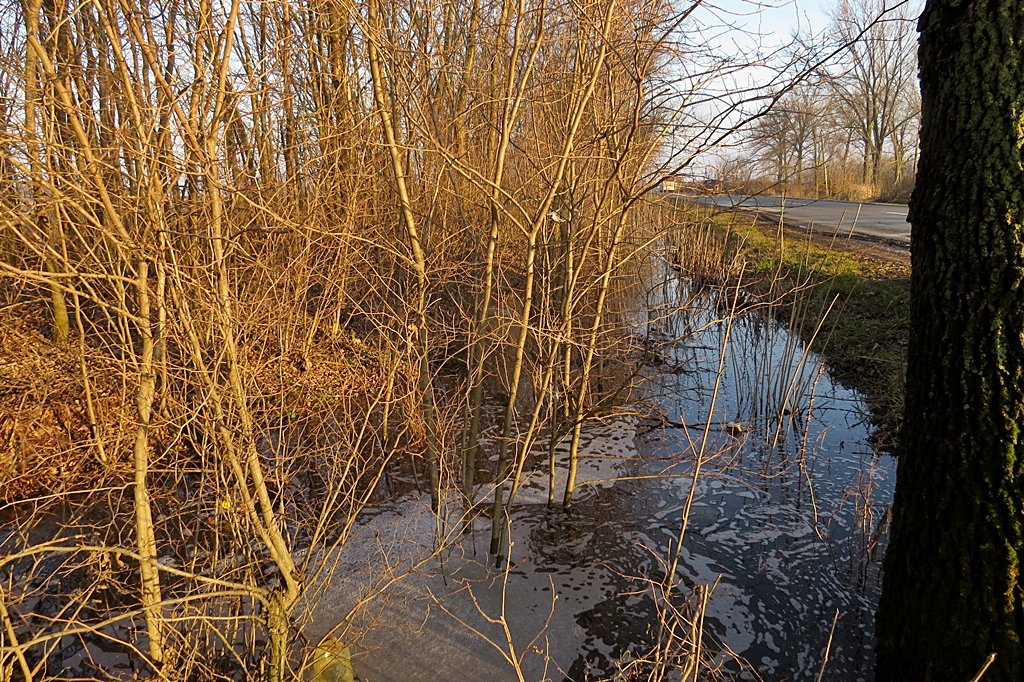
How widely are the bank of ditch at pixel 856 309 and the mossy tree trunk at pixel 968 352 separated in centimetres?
201

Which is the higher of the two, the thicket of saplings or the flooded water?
the thicket of saplings

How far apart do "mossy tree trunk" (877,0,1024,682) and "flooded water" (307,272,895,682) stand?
0.45 m

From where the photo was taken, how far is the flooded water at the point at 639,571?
2816 millimetres

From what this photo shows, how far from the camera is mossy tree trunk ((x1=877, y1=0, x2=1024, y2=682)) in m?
2.03

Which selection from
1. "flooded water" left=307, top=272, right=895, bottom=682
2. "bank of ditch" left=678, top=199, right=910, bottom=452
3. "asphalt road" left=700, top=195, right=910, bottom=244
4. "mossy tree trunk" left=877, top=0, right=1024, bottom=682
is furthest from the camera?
"asphalt road" left=700, top=195, right=910, bottom=244

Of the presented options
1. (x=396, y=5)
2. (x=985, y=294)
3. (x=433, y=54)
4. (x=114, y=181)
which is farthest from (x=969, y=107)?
(x=114, y=181)

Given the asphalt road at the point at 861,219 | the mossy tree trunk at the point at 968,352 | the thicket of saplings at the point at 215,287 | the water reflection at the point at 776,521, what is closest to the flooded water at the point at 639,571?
the water reflection at the point at 776,521

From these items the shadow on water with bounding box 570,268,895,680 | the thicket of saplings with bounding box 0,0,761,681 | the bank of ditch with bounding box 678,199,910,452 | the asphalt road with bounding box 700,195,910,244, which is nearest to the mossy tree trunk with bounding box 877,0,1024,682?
the shadow on water with bounding box 570,268,895,680

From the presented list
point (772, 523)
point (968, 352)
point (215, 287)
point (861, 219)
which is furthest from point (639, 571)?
point (861, 219)

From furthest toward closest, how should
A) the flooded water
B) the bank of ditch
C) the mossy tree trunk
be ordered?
1. the bank of ditch
2. the flooded water
3. the mossy tree trunk

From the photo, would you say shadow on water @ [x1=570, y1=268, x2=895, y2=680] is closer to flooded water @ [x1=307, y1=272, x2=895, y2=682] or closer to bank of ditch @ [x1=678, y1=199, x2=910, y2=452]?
flooded water @ [x1=307, y1=272, x2=895, y2=682]

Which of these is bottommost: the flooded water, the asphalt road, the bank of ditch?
the flooded water

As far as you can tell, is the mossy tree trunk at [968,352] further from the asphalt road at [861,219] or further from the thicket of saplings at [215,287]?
the asphalt road at [861,219]

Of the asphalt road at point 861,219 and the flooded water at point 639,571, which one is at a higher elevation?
the asphalt road at point 861,219
